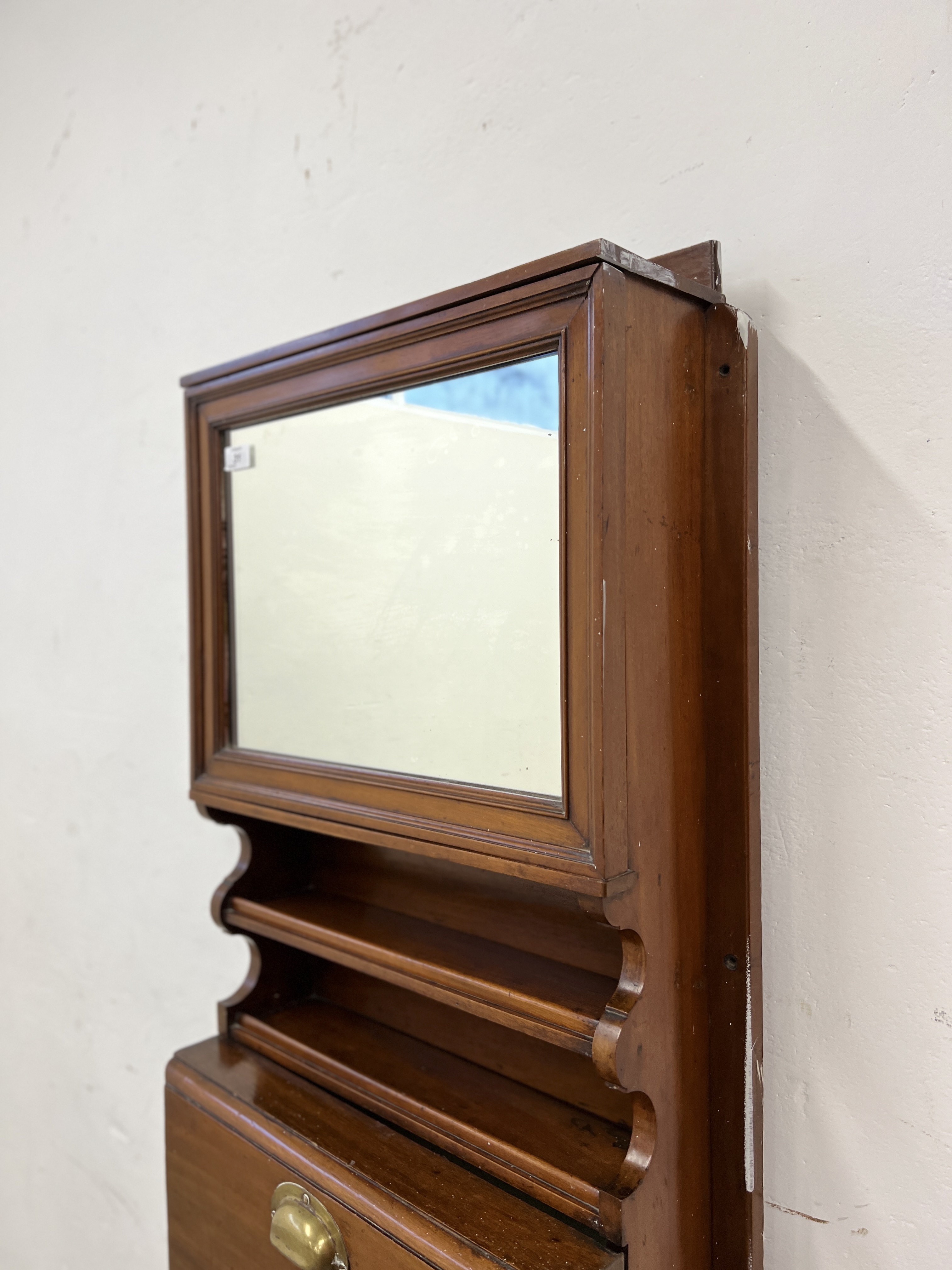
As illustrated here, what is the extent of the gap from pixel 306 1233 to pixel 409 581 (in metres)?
0.46

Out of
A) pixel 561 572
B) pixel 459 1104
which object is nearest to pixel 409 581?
pixel 561 572

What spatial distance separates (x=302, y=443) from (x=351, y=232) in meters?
0.29

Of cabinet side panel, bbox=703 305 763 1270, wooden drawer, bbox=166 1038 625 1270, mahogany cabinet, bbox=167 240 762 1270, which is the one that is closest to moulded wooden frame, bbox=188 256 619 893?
mahogany cabinet, bbox=167 240 762 1270

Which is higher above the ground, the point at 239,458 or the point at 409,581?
the point at 239,458

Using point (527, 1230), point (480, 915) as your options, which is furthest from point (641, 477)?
point (527, 1230)

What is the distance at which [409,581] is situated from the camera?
0.64m

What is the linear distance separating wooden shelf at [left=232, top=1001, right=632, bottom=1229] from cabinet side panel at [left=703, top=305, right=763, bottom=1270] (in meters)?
0.08

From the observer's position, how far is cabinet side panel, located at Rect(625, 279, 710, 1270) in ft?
1.73

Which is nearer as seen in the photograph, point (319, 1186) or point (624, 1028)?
point (624, 1028)

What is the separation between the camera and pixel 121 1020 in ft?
3.95

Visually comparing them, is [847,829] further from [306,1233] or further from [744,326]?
[306,1233]

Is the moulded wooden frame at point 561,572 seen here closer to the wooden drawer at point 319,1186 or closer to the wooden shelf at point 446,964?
the wooden shelf at point 446,964

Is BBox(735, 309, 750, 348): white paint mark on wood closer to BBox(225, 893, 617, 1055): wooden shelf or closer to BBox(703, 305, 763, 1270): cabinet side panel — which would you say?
BBox(703, 305, 763, 1270): cabinet side panel

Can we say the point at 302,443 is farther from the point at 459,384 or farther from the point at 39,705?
the point at 39,705
